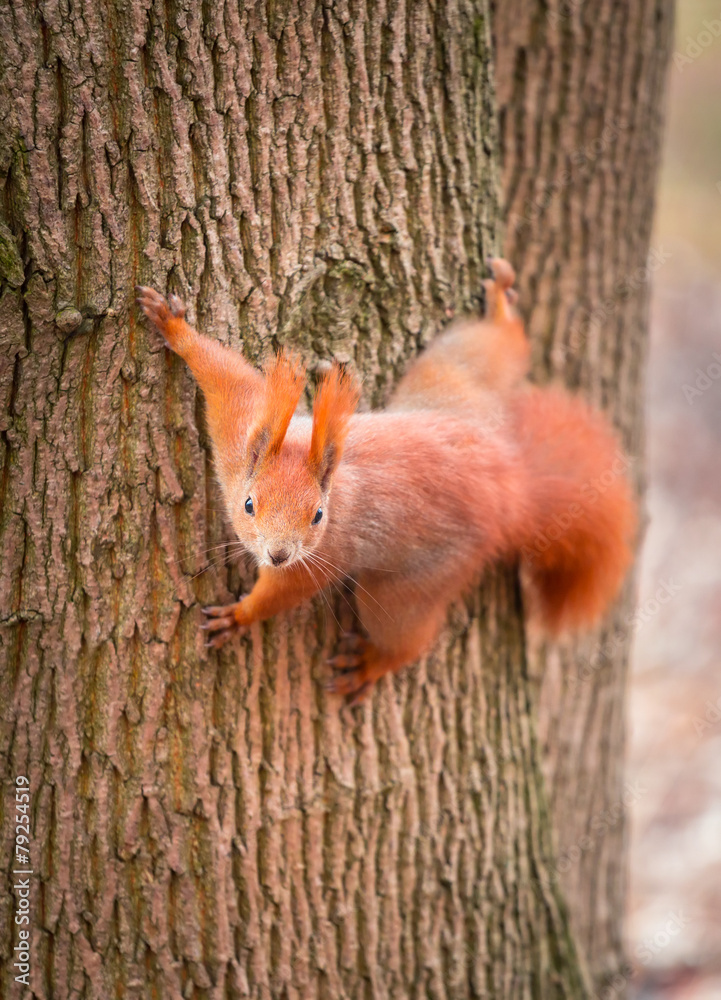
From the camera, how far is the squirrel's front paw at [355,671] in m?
2.16

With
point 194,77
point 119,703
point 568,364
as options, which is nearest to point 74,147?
point 194,77

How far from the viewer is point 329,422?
1.82m

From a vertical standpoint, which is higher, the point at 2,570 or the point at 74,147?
the point at 74,147

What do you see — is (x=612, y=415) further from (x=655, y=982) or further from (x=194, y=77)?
(x=655, y=982)

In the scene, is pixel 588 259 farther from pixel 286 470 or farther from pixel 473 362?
pixel 286 470

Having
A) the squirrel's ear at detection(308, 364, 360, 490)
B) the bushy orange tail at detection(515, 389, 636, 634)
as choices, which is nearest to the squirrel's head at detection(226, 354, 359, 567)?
the squirrel's ear at detection(308, 364, 360, 490)

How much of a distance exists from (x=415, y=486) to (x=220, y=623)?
55 centimetres

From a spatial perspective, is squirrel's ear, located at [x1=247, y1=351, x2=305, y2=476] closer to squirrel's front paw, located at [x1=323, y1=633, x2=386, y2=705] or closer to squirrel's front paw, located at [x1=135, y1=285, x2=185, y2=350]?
squirrel's front paw, located at [x1=135, y1=285, x2=185, y2=350]

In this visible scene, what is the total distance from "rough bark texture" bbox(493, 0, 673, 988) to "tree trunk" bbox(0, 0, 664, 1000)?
2.45 feet

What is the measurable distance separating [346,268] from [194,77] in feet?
1.68

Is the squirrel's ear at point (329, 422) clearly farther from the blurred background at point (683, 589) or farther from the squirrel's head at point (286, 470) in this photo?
the blurred background at point (683, 589)

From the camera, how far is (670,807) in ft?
15.4

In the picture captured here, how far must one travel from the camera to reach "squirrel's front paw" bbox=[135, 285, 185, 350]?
1840 mm

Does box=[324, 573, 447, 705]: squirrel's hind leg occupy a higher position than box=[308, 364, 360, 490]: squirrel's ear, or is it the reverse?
box=[308, 364, 360, 490]: squirrel's ear
